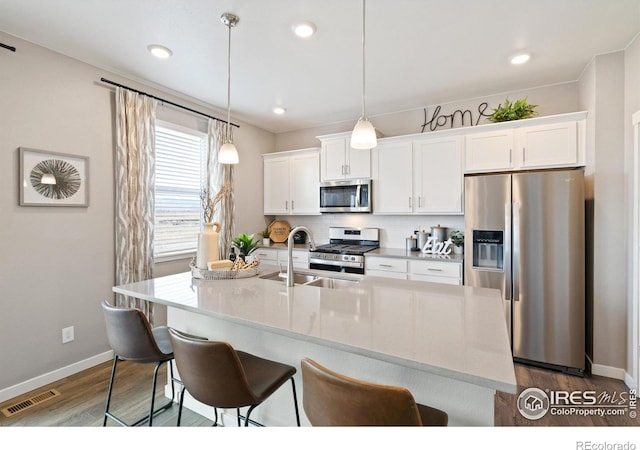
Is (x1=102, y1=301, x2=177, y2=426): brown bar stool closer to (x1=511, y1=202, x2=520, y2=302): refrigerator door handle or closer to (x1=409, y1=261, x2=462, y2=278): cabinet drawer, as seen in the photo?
(x1=409, y1=261, x2=462, y2=278): cabinet drawer

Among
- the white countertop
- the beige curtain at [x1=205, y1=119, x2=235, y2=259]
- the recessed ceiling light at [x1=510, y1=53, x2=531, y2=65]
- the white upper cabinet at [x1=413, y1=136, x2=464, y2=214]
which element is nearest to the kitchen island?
the white countertop

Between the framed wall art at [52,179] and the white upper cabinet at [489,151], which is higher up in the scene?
the white upper cabinet at [489,151]

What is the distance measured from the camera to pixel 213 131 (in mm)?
3877

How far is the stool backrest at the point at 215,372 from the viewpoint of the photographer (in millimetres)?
1235

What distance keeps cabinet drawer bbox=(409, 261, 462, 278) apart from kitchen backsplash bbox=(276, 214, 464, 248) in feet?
2.18

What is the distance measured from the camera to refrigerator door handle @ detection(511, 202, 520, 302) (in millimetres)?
2828

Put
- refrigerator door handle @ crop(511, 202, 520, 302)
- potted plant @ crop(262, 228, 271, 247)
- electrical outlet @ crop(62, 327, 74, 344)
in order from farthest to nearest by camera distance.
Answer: potted plant @ crop(262, 228, 271, 247) < refrigerator door handle @ crop(511, 202, 520, 302) < electrical outlet @ crop(62, 327, 74, 344)

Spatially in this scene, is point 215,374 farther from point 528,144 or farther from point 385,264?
point 528,144

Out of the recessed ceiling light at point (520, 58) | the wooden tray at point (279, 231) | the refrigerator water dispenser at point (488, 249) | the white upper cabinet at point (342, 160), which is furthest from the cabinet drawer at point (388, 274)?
the recessed ceiling light at point (520, 58)

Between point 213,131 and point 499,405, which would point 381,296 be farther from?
point 213,131

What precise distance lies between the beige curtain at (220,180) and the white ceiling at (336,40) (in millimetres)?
570

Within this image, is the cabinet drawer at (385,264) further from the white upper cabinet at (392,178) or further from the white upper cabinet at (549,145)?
the white upper cabinet at (549,145)

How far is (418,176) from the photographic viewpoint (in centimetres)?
365

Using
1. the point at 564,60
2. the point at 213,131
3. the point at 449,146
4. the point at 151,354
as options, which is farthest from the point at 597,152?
the point at 213,131
